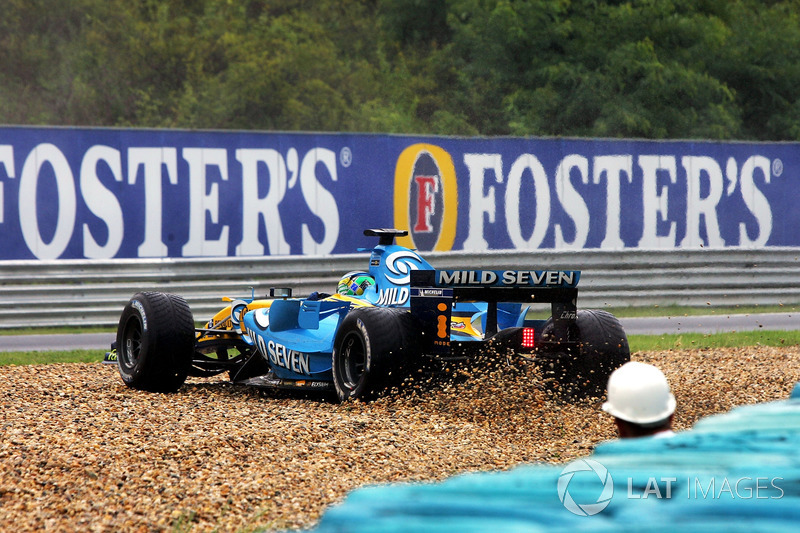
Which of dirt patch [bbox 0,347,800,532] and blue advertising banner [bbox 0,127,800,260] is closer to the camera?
dirt patch [bbox 0,347,800,532]

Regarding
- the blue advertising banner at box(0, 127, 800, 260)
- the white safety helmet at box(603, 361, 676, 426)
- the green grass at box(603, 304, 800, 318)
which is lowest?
the green grass at box(603, 304, 800, 318)

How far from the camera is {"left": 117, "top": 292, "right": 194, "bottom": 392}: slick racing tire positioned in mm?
9492

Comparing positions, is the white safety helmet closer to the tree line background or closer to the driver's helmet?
the driver's helmet

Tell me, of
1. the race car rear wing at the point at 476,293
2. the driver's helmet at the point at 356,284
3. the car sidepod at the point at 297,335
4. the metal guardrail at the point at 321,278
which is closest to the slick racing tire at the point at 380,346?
the race car rear wing at the point at 476,293

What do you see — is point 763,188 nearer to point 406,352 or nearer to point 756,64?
point 406,352

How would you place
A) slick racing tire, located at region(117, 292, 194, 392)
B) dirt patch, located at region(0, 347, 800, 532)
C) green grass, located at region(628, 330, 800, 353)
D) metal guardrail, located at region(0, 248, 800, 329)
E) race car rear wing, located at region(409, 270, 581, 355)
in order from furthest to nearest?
metal guardrail, located at region(0, 248, 800, 329), green grass, located at region(628, 330, 800, 353), slick racing tire, located at region(117, 292, 194, 392), race car rear wing, located at region(409, 270, 581, 355), dirt patch, located at region(0, 347, 800, 532)

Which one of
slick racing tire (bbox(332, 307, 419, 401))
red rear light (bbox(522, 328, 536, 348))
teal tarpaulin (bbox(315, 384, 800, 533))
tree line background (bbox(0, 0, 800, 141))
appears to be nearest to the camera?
teal tarpaulin (bbox(315, 384, 800, 533))

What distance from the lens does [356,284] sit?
9938mm

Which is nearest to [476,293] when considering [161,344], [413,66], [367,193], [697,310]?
[161,344]

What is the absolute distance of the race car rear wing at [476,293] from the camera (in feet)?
26.8

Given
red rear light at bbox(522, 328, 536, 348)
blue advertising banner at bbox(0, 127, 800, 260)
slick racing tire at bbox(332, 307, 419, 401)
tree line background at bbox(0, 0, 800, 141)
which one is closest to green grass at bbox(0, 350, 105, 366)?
blue advertising banner at bbox(0, 127, 800, 260)

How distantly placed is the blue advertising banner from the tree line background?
10.3 meters

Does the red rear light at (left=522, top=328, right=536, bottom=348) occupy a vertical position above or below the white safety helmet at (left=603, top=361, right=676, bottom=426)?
below

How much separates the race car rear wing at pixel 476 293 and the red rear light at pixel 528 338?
0.22 meters
